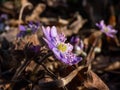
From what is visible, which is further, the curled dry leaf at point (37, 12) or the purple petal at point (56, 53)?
the curled dry leaf at point (37, 12)

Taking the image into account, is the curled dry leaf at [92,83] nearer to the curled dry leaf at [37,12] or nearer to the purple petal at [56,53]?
the purple petal at [56,53]

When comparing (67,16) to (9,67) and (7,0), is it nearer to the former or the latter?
(7,0)

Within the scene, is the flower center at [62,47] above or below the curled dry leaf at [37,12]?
above

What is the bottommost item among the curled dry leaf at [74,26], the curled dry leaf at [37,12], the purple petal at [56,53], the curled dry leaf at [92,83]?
the curled dry leaf at [74,26]

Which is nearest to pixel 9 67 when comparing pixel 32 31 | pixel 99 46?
pixel 32 31

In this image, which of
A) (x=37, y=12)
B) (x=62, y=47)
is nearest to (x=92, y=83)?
(x=62, y=47)

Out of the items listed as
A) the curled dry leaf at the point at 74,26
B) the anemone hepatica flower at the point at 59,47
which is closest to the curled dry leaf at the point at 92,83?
the anemone hepatica flower at the point at 59,47

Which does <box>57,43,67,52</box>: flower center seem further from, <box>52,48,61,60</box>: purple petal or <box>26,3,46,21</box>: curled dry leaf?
<box>26,3,46,21</box>: curled dry leaf

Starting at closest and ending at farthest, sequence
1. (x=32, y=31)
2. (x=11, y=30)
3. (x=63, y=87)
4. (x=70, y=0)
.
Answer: (x=63, y=87)
(x=32, y=31)
(x=11, y=30)
(x=70, y=0)
